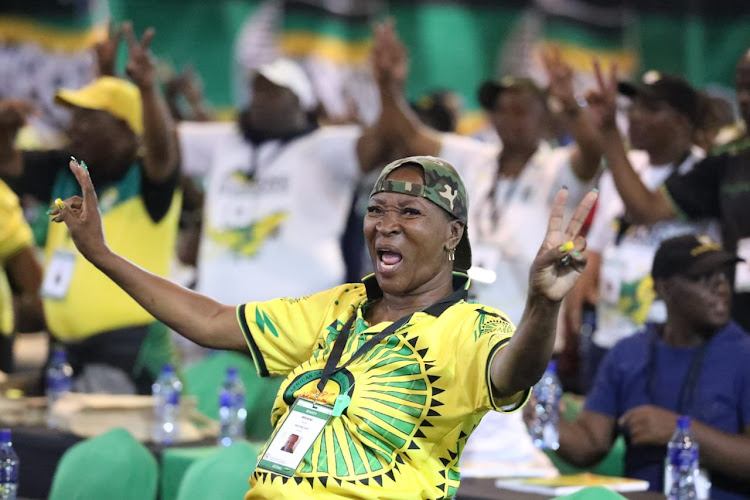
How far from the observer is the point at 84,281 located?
5.29 meters

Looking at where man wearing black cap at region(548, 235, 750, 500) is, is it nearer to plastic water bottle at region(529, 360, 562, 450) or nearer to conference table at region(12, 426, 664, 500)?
plastic water bottle at region(529, 360, 562, 450)

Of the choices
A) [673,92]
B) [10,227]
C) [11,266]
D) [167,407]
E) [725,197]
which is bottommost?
[167,407]

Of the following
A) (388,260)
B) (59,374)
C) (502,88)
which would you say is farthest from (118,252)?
(388,260)

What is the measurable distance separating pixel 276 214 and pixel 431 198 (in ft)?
10.8

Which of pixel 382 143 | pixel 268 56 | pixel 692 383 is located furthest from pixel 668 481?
pixel 268 56

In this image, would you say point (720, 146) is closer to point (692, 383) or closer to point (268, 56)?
point (692, 383)

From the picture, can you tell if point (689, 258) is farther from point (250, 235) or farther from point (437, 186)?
point (250, 235)

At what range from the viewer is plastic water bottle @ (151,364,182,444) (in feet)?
15.5

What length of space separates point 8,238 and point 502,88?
92.8 inches

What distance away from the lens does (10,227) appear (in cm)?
586

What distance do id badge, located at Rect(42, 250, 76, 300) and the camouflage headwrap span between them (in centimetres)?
264

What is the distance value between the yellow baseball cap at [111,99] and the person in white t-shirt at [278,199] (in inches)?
36.8

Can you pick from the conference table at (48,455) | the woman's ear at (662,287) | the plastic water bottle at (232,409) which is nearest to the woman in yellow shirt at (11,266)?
the conference table at (48,455)

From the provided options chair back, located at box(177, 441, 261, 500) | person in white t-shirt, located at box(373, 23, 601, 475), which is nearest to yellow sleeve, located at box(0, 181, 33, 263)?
person in white t-shirt, located at box(373, 23, 601, 475)
